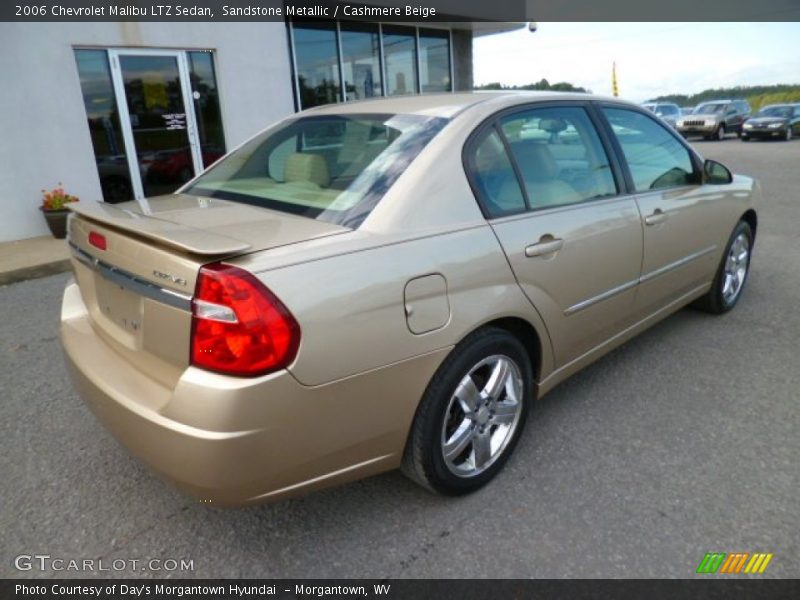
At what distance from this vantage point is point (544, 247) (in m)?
2.52

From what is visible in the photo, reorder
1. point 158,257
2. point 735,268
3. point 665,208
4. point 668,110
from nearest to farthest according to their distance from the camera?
point 158,257 → point 665,208 → point 735,268 → point 668,110

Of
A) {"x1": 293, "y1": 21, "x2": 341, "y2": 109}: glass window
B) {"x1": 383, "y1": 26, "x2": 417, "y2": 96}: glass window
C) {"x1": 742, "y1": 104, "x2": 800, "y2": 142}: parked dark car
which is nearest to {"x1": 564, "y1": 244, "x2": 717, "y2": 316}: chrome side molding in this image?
{"x1": 293, "y1": 21, "x2": 341, "y2": 109}: glass window

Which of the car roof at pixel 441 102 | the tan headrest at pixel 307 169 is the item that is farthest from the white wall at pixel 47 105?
the tan headrest at pixel 307 169

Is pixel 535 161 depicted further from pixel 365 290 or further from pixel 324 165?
pixel 365 290

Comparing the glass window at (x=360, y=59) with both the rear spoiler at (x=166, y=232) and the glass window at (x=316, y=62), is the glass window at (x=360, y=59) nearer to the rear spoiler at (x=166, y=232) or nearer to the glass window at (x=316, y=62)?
the glass window at (x=316, y=62)

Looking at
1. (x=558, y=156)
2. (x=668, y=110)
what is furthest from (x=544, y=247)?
(x=668, y=110)

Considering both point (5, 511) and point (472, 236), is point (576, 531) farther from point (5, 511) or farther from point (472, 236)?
point (5, 511)

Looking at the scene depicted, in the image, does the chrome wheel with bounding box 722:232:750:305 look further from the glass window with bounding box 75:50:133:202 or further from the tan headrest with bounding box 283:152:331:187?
the glass window with bounding box 75:50:133:202

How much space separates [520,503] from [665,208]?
6.46 feet

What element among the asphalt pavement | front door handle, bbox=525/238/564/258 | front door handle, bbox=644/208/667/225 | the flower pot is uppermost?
front door handle, bbox=525/238/564/258

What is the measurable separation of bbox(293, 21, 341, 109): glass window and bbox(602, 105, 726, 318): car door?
839 cm

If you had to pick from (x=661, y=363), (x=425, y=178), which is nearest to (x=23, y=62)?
(x=425, y=178)

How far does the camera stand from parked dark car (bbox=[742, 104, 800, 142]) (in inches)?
944
